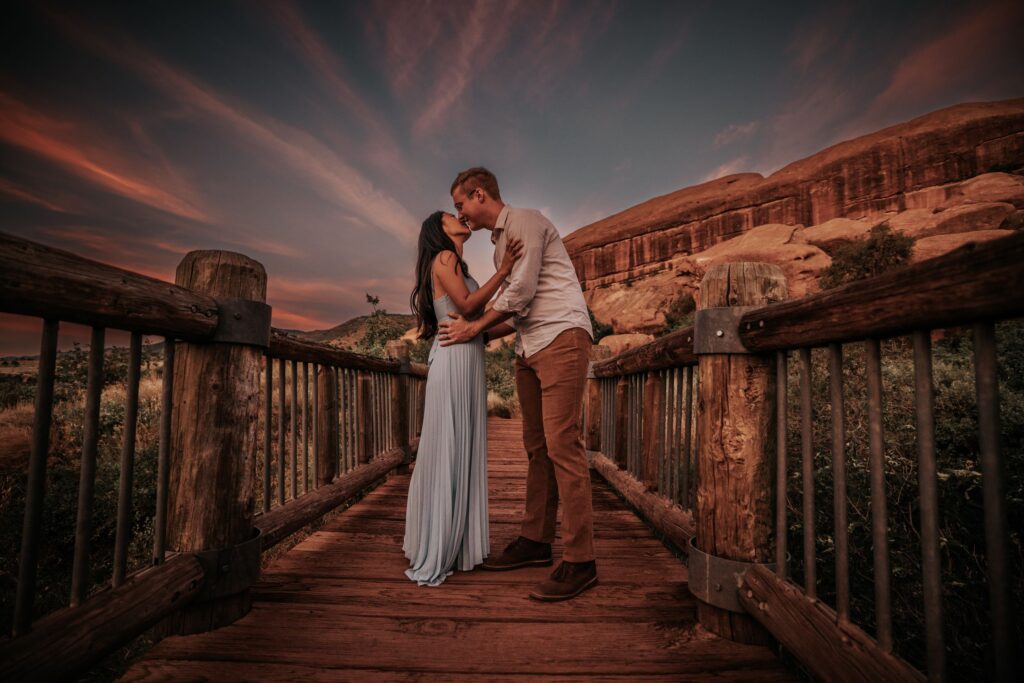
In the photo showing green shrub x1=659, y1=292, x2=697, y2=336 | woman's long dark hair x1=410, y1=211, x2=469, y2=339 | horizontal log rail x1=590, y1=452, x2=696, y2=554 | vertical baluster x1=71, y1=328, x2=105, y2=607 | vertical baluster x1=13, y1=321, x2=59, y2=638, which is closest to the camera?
vertical baluster x1=13, y1=321, x2=59, y2=638

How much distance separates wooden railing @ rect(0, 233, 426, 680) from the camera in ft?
4.18

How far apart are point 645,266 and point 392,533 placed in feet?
151

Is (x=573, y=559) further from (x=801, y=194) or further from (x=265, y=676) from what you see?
(x=801, y=194)

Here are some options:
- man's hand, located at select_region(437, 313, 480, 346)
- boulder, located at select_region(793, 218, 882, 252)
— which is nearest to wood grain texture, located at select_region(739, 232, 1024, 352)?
man's hand, located at select_region(437, 313, 480, 346)

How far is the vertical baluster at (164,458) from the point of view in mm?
1835

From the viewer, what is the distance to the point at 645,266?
4641 centimetres

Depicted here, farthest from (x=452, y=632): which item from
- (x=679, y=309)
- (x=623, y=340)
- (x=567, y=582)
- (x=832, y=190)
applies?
(x=832, y=190)

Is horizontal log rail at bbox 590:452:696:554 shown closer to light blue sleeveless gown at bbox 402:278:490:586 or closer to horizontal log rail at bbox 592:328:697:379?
horizontal log rail at bbox 592:328:697:379

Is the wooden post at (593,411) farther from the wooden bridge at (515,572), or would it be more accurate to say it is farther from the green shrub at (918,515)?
the wooden bridge at (515,572)

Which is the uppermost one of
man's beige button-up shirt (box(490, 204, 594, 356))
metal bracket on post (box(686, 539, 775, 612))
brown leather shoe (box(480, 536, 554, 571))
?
man's beige button-up shirt (box(490, 204, 594, 356))

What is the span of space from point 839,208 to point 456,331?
4261 cm

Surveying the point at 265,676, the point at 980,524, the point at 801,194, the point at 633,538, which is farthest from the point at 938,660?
the point at 801,194

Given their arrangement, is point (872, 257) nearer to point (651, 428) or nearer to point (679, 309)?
point (679, 309)

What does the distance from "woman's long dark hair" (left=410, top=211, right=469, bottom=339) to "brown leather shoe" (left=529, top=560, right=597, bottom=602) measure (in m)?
1.49
